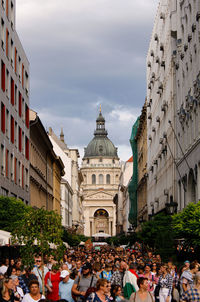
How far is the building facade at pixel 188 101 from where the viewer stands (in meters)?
35.0

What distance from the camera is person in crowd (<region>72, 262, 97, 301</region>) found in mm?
14541

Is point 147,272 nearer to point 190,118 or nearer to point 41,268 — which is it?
point 41,268

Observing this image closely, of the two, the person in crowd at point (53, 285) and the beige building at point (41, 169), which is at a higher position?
the beige building at point (41, 169)

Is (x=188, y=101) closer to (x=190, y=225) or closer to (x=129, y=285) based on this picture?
(x=190, y=225)

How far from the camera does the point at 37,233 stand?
20484 millimetres

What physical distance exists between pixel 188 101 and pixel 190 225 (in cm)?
1459

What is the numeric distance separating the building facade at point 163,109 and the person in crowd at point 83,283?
76.5ft

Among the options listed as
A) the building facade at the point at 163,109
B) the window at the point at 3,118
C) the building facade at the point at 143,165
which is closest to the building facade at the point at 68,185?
the building facade at the point at 143,165

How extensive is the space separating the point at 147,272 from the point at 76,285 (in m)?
4.36

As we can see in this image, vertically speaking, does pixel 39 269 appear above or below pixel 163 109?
below

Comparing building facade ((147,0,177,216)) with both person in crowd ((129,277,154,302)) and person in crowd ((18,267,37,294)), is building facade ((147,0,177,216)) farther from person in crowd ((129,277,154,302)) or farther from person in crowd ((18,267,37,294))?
person in crowd ((129,277,154,302))

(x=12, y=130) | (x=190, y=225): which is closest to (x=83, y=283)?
(x=190, y=225)

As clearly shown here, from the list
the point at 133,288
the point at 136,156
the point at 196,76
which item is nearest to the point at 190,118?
the point at 196,76

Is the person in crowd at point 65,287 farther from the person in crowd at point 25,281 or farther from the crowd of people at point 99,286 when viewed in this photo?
the person in crowd at point 25,281
